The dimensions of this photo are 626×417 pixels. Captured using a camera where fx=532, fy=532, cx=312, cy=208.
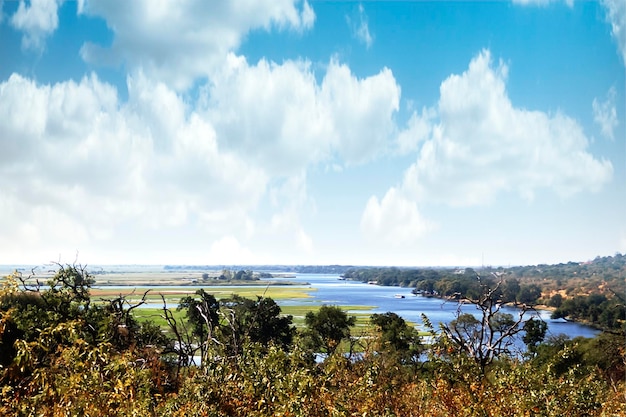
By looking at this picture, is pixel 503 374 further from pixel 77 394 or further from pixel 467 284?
pixel 467 284

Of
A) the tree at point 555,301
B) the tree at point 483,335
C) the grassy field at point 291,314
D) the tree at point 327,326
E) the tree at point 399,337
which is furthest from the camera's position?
the tree at point 555,301

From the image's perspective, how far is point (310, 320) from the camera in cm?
3988

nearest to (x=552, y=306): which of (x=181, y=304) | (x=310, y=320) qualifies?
(x=310, y=320)

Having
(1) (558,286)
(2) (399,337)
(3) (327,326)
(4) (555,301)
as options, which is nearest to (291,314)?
(3) (327,326)

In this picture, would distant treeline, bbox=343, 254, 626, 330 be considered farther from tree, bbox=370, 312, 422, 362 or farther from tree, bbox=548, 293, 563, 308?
tree, bbox=370, 312, 422, 362

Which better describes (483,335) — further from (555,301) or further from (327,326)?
(555,301)

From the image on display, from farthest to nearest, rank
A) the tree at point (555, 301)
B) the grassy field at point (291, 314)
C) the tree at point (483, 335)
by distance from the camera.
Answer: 1. the tree at point (555, 301)
2. the grassy field at point (291, 314)
3. the tree at point (483, 335)

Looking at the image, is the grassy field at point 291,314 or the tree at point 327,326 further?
the grassy field at point 291,314

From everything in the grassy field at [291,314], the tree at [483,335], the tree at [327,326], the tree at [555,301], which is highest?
the tree at [483,335]

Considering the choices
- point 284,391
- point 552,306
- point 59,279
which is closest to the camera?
point 284,391

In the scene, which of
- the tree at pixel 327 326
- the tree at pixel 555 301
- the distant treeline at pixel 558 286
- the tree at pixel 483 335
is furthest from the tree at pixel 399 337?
the tree at pixel 555 301

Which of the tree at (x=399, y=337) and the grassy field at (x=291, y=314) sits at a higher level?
the tree at (x=399, y=337)

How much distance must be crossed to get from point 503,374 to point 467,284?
288ft

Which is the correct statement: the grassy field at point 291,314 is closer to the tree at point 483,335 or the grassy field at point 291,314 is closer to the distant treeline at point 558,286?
the distant treeline at point 558,286
